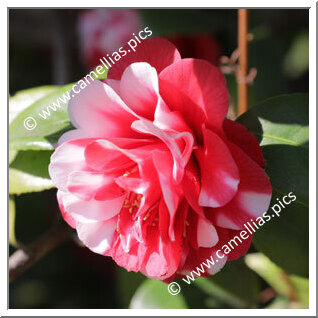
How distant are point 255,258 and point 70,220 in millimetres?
516

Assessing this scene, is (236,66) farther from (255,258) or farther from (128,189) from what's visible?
(128,189)

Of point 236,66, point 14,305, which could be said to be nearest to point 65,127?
point 236,66

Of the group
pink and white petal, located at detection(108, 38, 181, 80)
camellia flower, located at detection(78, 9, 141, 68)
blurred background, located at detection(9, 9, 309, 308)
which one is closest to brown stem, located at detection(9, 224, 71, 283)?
blurred background, located at detection(9, 9, 309, 308)

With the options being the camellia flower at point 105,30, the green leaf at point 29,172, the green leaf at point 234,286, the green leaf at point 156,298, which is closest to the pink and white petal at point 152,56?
the green leaf at point 29,172

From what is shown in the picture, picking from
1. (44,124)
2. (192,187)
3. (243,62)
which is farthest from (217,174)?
(243,62)

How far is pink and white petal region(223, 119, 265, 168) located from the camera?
2.25 feet

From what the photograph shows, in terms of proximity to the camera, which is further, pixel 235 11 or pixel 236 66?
pixel 235 11

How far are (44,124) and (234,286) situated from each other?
1.75ft

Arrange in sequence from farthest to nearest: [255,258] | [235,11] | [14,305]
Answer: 1. [14,305]
2. [235,11]
3. [255,258]

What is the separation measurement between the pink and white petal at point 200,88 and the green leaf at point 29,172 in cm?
30

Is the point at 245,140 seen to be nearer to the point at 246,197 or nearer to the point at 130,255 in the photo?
the point at 246,197

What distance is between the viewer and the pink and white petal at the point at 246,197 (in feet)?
2.18

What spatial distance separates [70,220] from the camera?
769 millimetres

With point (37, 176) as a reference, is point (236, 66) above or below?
above
